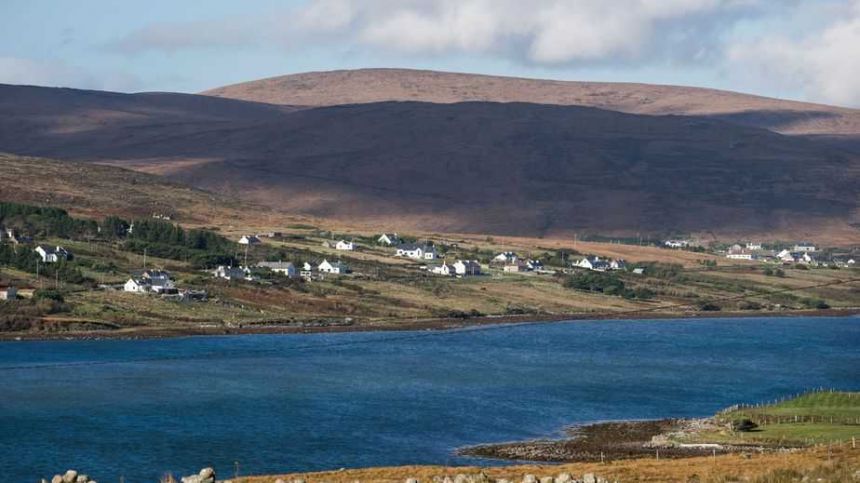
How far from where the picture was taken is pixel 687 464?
3362 centimetres

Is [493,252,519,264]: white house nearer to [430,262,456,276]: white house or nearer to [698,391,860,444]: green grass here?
[430,262,456,276]: white house

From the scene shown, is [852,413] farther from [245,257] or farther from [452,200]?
[452,200]

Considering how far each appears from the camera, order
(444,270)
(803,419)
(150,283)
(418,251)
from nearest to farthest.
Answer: (803,419), (150,283), (444,270), (418,251)

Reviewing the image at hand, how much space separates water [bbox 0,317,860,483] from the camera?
46.4 meters

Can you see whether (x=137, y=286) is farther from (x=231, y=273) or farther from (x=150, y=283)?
(x=231, y=273)

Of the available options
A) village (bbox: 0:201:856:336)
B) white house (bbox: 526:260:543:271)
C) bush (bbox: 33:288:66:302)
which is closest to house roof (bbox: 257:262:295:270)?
village (bbox: 0:201:856:336)

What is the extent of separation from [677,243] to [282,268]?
74.8 meters

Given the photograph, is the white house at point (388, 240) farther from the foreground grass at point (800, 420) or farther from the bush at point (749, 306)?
the foreground grass at point (800, 420)

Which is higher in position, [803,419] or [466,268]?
[803,419]

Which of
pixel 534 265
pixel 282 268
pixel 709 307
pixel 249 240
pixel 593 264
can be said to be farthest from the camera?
pixel 593 264

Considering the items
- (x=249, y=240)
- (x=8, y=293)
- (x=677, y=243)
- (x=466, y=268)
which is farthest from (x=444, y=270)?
(x=677, y=243)

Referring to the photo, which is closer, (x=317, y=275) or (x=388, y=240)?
(x=317, y=275)

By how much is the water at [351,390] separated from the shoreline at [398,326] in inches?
68.1

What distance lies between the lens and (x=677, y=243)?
173 m
